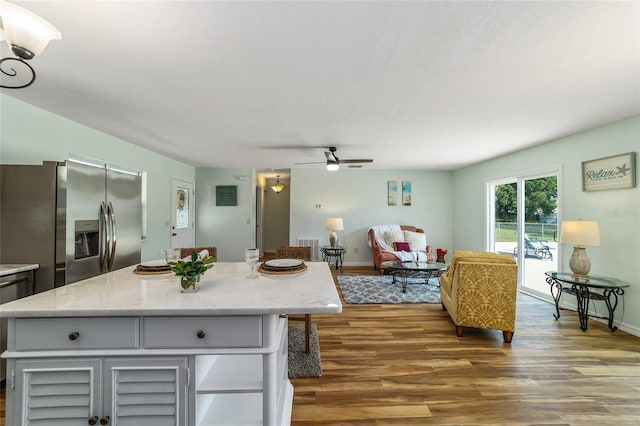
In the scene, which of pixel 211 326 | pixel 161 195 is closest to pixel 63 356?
pixel 211 326

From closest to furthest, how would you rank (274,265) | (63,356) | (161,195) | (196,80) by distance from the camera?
(63,356) → (274,265) → (196,80) → (161,195)

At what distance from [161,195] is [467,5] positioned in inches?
203

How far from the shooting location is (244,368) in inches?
55.1

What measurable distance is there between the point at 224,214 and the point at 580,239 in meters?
6.29

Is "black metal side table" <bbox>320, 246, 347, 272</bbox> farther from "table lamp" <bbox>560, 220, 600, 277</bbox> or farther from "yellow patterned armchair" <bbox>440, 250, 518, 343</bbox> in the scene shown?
"table lamp" <bbox>560, 220, 600, 277</bbox>

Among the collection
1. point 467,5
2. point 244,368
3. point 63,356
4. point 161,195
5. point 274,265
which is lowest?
point 244,368

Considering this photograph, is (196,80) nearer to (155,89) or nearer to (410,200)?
Answer: (155,89)

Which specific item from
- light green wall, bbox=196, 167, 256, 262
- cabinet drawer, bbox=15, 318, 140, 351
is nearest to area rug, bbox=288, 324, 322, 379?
cabinet drawer, bbox=15, 318, 140, 351

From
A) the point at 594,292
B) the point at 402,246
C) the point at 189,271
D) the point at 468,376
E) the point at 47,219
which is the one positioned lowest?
the point at 468,376

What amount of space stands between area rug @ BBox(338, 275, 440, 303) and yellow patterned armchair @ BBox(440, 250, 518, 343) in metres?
1.15

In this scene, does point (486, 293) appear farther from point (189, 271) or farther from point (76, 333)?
point (76, 333)

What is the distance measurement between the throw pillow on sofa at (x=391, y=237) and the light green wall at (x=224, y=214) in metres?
3.22

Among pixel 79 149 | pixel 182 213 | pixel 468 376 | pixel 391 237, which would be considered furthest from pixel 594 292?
pixel 182 213

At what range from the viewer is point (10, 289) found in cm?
193
